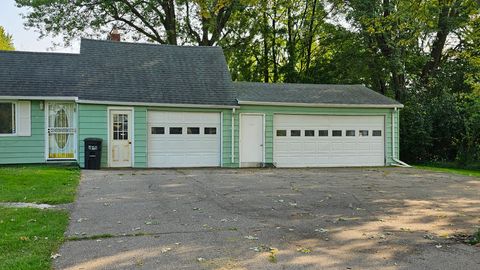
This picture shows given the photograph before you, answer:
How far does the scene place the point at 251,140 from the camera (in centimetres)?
1703

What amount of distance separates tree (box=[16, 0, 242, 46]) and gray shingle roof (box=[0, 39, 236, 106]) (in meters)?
9.33

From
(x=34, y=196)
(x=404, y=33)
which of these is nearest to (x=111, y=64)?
(x=34, y=196)

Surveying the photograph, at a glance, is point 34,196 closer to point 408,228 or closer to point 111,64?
point 408,228

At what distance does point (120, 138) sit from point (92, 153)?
52.1 inches

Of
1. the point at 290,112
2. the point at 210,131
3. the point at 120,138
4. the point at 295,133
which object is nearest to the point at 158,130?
the point at 120,138

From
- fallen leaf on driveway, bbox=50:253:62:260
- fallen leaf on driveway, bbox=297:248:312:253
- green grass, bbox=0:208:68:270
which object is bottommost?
fallen leaf on driveway, bbox=297:248:312:253

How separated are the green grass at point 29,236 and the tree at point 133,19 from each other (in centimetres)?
2137

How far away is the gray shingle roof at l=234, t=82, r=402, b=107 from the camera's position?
57.2ft

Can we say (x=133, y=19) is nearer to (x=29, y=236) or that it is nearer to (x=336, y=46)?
(x=336, y=46)

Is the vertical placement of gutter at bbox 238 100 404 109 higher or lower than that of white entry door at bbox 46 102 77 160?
higher

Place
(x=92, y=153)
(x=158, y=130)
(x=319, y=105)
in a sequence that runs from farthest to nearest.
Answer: (x=319, y=105) → (x=158, y=130) → (x=92, y=153)

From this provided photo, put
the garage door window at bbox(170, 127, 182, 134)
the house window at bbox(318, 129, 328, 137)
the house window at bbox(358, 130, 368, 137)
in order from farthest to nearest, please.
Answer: the house window at bbox(358, 130, 368, 137)
the house window at bbox(318, 129, 328, 137)
the garage door window at bbox(170, 127, 182, 134)

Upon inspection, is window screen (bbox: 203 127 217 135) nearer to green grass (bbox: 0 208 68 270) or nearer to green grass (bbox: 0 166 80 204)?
green grass (bbox: 0 166 80 204)

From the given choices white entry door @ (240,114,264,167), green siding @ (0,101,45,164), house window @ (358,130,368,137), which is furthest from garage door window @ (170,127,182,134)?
house window @ (358,130,368,137)
